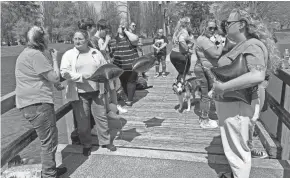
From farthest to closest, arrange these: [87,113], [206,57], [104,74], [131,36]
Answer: [131,36] < [206,57] < [87,113] < [104,74]

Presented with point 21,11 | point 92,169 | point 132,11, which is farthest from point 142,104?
point 21,11

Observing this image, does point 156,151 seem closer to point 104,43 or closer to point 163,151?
point 163,151

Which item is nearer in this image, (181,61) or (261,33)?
(261,33)

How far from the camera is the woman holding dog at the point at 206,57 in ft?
12.6

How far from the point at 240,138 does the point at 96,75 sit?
73.6 inches

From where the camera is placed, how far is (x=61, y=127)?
320 inches

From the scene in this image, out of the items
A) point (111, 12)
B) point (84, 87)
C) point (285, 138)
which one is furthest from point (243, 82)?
point (111, 12)

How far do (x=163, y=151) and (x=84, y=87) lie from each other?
1441mm

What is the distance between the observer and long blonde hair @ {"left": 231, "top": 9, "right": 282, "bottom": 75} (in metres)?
2.39

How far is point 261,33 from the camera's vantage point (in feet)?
7.92

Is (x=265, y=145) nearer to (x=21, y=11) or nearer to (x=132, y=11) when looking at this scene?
(x=132, y=11)

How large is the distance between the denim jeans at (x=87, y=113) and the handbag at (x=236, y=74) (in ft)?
5.96

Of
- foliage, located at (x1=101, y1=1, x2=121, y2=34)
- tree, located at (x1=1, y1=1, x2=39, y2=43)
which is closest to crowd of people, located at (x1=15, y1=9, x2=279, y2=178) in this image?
foliage, located at (x1=101, y1=1, x2=121, y2=34)

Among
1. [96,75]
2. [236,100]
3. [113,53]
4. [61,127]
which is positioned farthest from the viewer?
[61,127]
